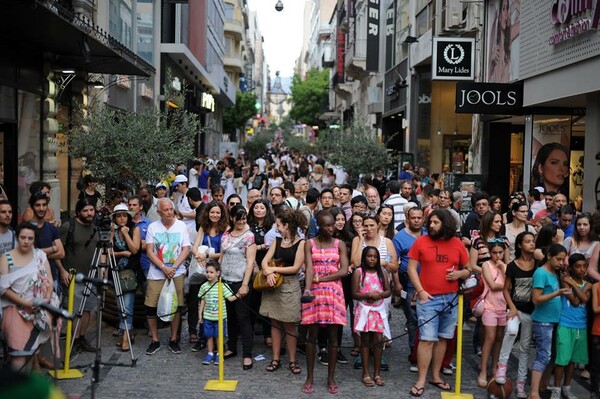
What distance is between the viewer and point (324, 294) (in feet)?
26.1

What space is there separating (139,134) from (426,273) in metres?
7.90

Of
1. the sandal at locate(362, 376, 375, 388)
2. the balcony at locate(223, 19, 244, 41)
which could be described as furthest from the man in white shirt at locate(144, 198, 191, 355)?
the balcony at locate(223, 19, 244, 41)

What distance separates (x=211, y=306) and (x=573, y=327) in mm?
3759

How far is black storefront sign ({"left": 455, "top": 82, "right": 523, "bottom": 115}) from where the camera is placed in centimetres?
1895

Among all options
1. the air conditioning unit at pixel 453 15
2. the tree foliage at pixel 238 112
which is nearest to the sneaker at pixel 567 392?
the air conditioning unit at pixel 453 15

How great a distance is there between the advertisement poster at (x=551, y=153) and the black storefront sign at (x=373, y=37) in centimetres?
2240

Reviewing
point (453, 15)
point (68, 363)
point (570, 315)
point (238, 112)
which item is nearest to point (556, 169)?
point (453, 15)

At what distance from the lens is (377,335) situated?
809cm

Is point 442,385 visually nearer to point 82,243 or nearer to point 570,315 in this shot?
point 570,315

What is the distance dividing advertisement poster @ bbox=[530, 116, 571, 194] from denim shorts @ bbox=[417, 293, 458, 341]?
431 inches

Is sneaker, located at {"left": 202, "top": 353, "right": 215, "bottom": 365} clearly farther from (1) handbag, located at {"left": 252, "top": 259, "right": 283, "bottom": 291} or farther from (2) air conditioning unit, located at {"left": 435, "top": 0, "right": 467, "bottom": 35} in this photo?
(2) air conditioning unit, located at {"left": 435, "top": 0, "right": 467, "bottom": 35}

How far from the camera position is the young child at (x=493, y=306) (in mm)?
7973

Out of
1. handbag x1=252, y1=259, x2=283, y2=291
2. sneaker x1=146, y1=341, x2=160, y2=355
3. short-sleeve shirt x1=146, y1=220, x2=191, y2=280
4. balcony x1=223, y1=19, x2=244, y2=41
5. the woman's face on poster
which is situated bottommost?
sneaker x1=146, y1=341, x2=160, y2=355

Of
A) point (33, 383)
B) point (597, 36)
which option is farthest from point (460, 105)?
point (33, 383)
